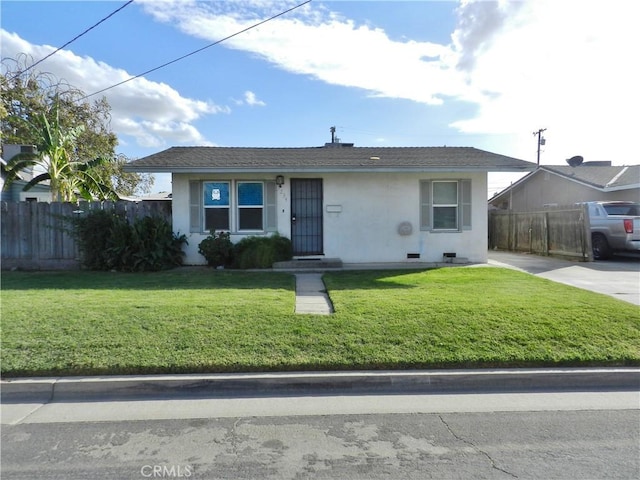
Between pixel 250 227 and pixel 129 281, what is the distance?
12.7 ft

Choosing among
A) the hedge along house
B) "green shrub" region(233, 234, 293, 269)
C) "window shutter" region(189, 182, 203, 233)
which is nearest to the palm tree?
the hedge along house

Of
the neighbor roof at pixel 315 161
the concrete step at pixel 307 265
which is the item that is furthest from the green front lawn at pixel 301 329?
the neighbor roof at pixel 315 161

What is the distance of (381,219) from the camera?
480 inches

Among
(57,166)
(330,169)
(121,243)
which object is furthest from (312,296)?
(57,166)

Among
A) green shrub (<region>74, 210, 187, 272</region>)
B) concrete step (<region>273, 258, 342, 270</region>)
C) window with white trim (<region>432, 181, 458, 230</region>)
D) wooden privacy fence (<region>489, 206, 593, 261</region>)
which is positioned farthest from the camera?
wooden privacy fence (<region>489, 206, 593, 261</region>)

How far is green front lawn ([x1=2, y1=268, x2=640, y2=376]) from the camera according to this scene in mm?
4766

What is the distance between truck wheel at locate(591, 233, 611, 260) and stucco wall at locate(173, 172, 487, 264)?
5032mm

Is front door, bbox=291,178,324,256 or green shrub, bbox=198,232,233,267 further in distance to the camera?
front door, bbox=291,178,324,256

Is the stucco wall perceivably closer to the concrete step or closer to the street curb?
the concrete step

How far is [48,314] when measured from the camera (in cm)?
613

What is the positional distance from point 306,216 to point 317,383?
26.6ft

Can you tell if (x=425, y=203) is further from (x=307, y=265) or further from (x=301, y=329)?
(x=301, y=329)

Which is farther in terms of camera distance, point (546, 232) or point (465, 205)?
point (546, 232)

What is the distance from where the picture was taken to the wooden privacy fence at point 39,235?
11305mm
